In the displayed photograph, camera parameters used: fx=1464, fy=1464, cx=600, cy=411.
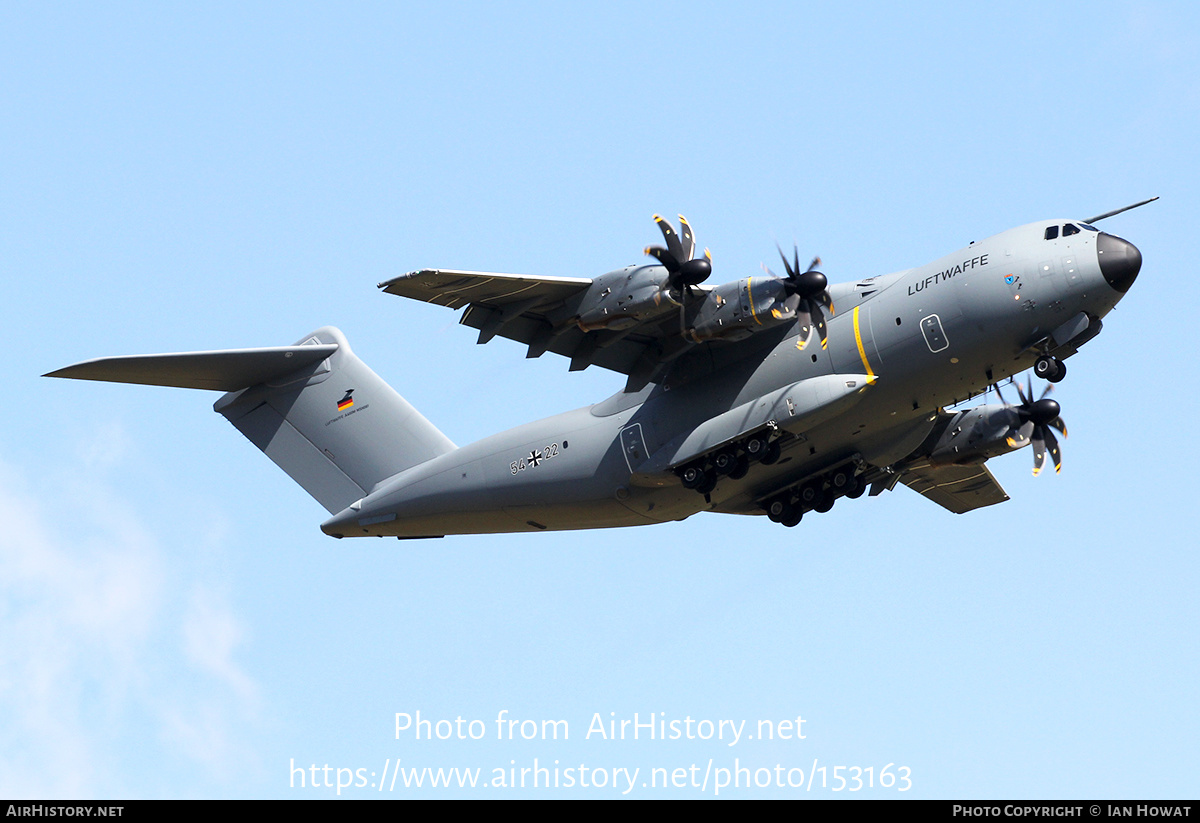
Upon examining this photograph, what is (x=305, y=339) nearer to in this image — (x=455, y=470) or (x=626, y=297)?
(x=455, y=470)

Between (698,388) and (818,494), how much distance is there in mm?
2065

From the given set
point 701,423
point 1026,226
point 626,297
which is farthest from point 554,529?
point 1026,226

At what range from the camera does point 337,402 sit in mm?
20234

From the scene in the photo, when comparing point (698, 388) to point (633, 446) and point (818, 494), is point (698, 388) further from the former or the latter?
point (818, 494)

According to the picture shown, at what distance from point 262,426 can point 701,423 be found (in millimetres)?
6714

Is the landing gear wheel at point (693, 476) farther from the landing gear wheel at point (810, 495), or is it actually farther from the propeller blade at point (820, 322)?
the propeller blade at point (820, 322)

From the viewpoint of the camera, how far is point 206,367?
19.4 metres

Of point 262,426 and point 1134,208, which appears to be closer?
point 1134,208

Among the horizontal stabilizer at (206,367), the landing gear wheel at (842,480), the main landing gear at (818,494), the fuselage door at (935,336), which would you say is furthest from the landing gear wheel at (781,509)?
the horizontal stabilizer at (206,367)

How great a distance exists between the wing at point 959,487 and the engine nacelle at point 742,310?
5133 mm

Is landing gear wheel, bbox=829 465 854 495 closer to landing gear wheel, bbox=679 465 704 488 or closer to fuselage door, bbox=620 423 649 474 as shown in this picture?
landing gear wheel, bbox=679 465 704 488

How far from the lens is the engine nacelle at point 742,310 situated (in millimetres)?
16109
